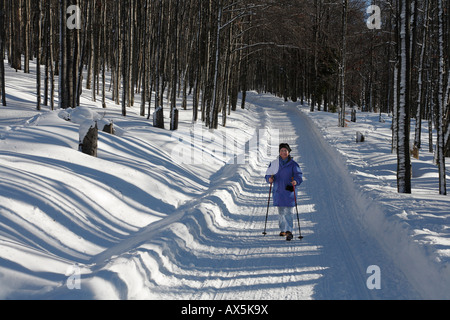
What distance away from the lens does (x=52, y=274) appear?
5.29 m

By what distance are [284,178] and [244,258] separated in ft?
7.35

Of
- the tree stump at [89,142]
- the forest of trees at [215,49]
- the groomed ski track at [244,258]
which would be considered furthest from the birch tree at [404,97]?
the tree stump at [89,142]

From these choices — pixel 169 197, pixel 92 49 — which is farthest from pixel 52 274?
pixel 92 49

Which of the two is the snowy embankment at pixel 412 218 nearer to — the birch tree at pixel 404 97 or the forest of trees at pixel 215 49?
the birch tree at pixel 404 97

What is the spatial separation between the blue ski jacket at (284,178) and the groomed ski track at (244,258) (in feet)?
2.43

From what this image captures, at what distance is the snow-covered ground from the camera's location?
18.2 feet

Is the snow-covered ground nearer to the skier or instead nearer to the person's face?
the skier

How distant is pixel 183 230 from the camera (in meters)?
7.67

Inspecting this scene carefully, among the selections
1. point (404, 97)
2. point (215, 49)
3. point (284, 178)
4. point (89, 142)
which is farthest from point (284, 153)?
point (215, 49)

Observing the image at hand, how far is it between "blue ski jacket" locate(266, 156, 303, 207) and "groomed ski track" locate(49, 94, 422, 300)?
0.74m

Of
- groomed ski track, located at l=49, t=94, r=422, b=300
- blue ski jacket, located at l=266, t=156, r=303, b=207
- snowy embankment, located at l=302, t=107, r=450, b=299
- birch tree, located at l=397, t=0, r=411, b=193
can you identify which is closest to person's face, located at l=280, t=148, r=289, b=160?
blue ski jacket, located at l=266, t=156, r=303, b=207

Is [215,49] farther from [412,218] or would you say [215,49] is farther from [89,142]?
[412,218]
